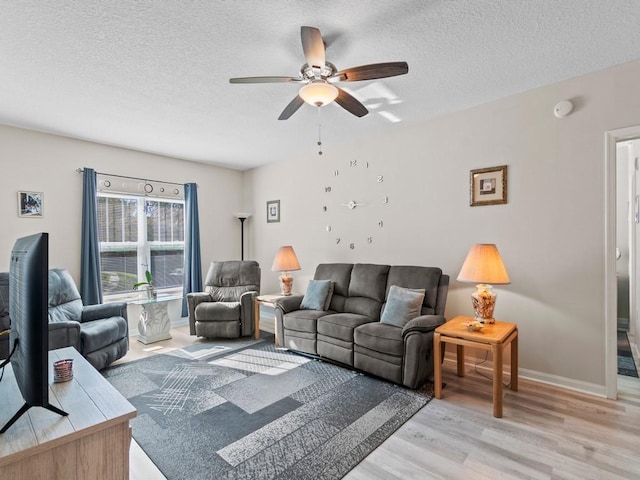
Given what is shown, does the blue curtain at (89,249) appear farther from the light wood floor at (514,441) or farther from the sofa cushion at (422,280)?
the sofa cushion at (422,280)

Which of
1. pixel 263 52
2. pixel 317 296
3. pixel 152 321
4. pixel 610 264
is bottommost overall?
pixel 152 321

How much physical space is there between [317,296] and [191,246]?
8.02ft

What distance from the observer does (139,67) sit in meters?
2.49

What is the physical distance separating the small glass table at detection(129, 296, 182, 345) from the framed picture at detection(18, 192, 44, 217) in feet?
5.00

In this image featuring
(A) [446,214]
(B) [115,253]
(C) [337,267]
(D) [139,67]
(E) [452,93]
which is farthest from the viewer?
(B) [115,253]

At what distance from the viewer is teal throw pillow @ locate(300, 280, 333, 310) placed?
3.90 m

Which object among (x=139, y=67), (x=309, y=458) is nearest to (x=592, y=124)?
(x=309, y=458)

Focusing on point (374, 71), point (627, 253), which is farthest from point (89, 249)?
point (627, 253)

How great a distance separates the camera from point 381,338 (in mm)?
2982

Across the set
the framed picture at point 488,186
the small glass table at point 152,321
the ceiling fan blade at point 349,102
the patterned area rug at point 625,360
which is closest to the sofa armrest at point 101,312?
the small glass table at point 152,321

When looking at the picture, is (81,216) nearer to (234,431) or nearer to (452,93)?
(234,431)

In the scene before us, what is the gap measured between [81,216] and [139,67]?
2.59m

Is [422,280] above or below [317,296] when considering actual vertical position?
above

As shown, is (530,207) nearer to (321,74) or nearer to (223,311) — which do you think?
(321,74)
